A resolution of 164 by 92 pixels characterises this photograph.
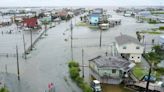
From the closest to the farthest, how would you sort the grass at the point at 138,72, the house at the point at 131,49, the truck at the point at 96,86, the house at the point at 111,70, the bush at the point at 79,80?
the truck at the point at 96,86, the house at the point at 111,70, the bush at the point at 79,80, the grass at the point at 138,72, the house at the point at 131,49

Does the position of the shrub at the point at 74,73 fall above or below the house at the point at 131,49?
below

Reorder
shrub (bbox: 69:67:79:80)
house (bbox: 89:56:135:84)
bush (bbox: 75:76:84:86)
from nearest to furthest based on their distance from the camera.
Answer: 1. house (bbox: 89:56:135:84)
2. bush (bbox: 75:76:84:86)
3. shrub (bbox: 69:67:79:80)

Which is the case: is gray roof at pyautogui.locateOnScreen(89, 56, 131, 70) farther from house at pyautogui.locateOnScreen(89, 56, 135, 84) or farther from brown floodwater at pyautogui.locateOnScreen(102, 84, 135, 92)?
brown floodwater at pyautogui.locateOnScreen(102, 84, 135, 92)

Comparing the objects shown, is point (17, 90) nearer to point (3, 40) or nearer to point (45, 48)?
point (45, 48)

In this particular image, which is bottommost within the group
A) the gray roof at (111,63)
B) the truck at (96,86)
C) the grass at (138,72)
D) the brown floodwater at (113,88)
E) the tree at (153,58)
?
the brown floodwater at (113,88)

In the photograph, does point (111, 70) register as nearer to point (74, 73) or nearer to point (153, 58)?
point (74, 73)

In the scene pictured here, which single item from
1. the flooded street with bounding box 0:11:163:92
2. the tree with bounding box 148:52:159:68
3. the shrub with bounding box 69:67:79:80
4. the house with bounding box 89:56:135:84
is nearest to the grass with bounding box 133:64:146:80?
the house with bounding box 89:56:135:84

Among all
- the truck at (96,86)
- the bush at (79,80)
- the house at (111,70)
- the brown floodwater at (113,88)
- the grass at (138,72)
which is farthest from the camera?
the grass at (138,72)

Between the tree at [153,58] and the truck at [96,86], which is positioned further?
the tree at [153,58]

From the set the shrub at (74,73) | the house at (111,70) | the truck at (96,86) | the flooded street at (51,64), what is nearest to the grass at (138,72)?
the house at (111,70)

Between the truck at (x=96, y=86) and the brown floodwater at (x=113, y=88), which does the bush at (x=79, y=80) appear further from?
the brown floodwater at (x=113, y=88)

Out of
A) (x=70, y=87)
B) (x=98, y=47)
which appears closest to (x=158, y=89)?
(x=70, y=87)

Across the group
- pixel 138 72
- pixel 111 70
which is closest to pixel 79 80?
pixel 111 70
